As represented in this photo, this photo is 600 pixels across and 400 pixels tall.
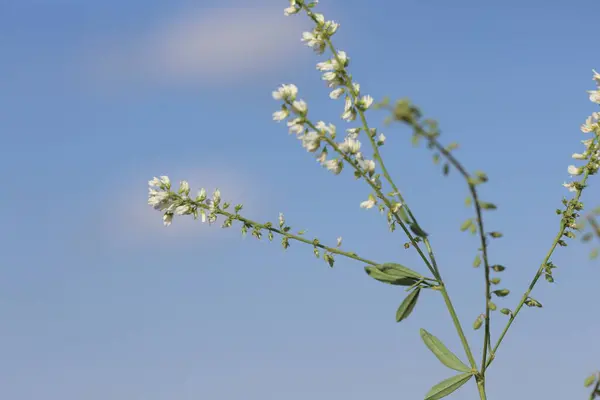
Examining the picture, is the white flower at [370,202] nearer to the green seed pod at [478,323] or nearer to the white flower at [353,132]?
the white flower at [353,132]

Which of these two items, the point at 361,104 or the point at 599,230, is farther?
the point at 361,104

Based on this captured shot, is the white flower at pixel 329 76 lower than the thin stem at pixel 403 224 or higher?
higher

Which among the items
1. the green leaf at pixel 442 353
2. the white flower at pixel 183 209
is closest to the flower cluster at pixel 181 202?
the white flower at pixel 183 209

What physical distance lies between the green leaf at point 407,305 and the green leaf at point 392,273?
0.37 feet

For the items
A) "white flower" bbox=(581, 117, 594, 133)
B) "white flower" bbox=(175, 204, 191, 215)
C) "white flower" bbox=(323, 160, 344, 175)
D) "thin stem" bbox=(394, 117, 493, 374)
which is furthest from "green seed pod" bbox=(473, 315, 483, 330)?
"white flower" bbox=(175, 204, 191, 215)

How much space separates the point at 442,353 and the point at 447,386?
0.85 feet

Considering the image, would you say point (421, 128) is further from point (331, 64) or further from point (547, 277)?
point (547, 277)

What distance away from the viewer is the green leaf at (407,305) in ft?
18.2

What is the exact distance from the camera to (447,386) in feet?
17.5

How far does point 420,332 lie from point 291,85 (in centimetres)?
197

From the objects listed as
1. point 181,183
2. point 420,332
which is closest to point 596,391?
point 420,332

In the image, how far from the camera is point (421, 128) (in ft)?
12.3

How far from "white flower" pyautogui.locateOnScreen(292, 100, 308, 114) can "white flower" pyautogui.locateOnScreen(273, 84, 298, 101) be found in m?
0.06

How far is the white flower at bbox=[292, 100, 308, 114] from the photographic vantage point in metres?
5.09
